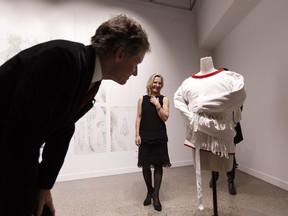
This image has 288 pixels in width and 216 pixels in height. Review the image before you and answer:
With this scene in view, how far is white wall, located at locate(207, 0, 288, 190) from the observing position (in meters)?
2.46

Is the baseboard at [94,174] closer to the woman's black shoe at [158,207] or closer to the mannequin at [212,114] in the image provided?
the woman's black shoe at [158,207]

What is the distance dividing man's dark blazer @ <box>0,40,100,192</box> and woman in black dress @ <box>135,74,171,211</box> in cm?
158

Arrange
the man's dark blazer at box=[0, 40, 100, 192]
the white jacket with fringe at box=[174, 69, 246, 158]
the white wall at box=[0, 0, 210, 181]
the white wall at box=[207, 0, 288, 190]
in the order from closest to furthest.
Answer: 1. the man's dark blazer at box=[0, 40, 100, 192]
2. the white jacket with fringe at box=[174, 69, 246, 158]
3. the white wall at box=[207, 0, 288, 190]
4. the white wall at box=[0, 0, 210, 181]

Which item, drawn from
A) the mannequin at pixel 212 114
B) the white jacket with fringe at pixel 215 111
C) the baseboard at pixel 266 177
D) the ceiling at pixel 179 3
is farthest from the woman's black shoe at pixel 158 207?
the ceiling at pixel 179 3

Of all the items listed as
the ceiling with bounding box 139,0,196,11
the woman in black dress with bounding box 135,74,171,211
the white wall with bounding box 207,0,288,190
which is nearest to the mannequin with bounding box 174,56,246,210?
the woman in black dress with bounding box 135,74,171,211

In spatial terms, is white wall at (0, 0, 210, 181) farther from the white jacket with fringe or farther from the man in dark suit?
the man in dark suit

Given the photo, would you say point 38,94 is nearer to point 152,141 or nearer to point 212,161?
point 212,161

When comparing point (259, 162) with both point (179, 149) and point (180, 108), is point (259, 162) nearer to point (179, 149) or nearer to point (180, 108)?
point (179, 149)

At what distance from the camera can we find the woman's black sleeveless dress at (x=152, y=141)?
2.15m

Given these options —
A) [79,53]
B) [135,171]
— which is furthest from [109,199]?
[79,53]

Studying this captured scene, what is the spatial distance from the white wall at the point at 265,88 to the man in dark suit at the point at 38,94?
7.85 feet

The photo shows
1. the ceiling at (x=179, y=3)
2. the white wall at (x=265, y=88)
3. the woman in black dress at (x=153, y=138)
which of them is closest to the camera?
the woman in black dress at (x=153, y=138)

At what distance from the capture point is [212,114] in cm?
150

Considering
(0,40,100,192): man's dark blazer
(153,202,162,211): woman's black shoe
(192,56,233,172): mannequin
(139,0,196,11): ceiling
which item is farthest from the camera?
(139,0,196,11): ceiling
